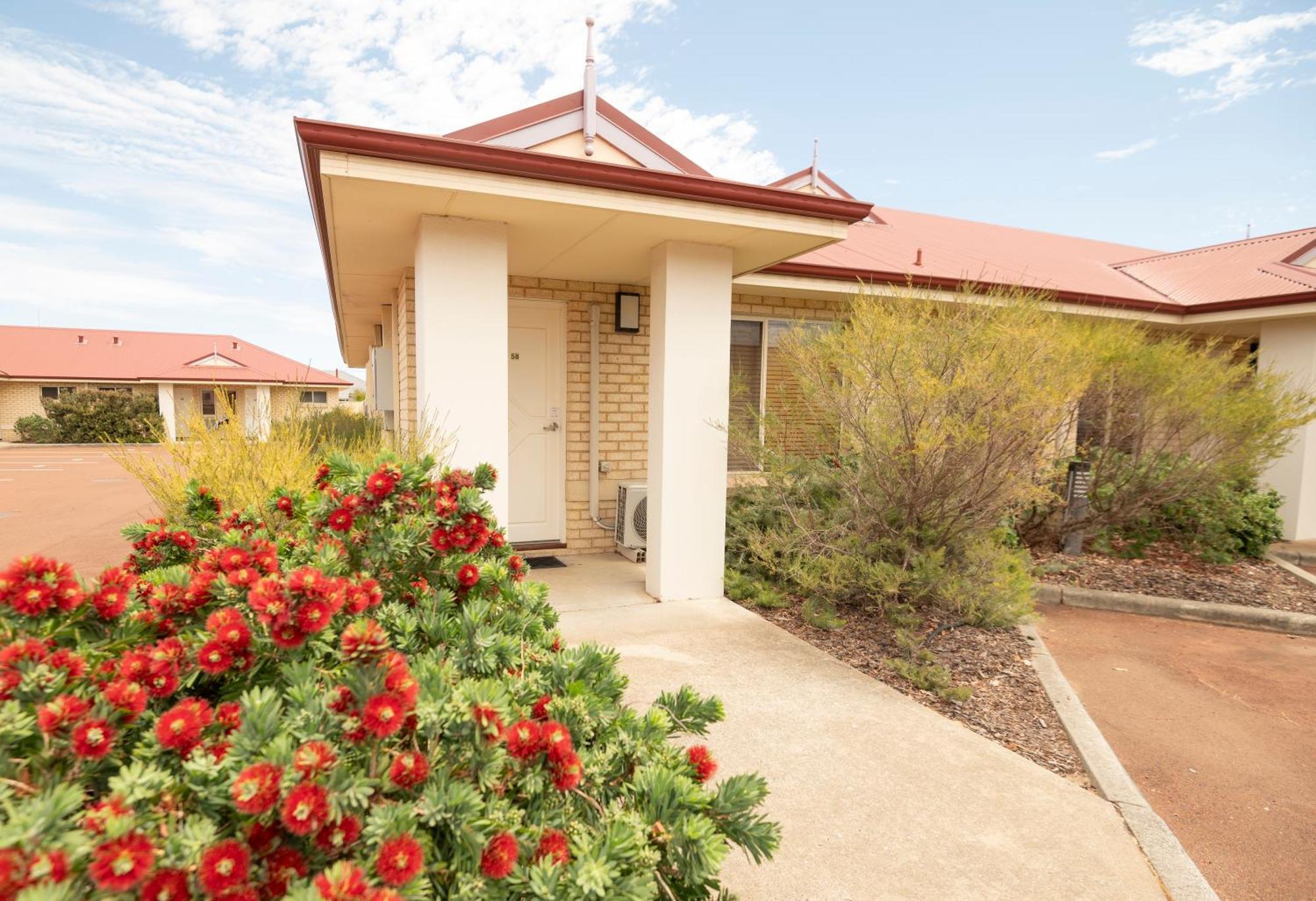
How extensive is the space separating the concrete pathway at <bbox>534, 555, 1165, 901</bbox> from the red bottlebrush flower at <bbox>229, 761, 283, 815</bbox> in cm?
176

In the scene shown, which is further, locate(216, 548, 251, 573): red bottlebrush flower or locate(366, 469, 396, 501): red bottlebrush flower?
locate(366, 469, 396, 501): red bottlebrush flower

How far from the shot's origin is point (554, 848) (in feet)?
4.04

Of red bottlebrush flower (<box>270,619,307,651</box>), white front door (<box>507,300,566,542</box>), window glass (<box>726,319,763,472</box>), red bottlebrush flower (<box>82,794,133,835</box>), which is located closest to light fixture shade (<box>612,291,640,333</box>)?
white front door (<box>507,300,566,542</box>)

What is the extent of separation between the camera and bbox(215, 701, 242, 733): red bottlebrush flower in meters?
1.24

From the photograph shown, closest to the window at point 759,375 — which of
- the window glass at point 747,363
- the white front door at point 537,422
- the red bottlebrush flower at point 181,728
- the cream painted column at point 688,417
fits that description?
the window glass at point 747,363

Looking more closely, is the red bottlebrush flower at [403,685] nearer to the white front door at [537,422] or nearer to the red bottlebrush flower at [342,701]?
the red bottlebrush flower at [342,701]

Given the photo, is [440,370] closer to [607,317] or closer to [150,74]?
[607,317]

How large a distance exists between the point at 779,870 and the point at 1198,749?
2.84 meters

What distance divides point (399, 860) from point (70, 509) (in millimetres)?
13507

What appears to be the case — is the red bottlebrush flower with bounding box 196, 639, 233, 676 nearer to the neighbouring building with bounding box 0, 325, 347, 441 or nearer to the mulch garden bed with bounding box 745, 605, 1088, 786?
the mulch garden bed with bounding box 745, 605, 1088, 786

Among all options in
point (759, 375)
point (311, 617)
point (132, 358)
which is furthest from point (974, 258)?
point (132, 358)

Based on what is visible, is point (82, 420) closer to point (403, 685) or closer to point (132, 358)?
point (132, 358)

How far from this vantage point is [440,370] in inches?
185

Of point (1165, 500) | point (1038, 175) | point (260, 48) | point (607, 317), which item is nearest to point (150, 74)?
point (260, 48)
